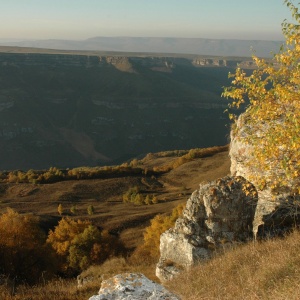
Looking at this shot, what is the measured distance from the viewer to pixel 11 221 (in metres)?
34.5

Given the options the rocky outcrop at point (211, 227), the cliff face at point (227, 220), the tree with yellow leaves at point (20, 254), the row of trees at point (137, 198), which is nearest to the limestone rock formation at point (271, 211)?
the cliff face at point (227, 220)

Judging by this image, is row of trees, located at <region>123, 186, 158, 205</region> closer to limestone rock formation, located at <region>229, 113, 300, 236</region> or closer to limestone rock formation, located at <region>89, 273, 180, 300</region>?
limestone rock formation, located at <region>229, 113, 300, 236</region>

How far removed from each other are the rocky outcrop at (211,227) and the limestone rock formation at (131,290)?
5830 millimetres

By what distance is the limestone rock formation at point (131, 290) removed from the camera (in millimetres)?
7871

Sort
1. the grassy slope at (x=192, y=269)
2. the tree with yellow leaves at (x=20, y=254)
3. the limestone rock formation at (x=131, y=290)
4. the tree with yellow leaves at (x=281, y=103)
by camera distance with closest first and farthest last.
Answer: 1. the limestone rock formation at (x=131, y=290)
2. the grassy slope at (x=192, y=269)
3. the tree with yellow leaves at (x=281, y=103)
4. the tree with yellow leaves at (x=20, y=254)

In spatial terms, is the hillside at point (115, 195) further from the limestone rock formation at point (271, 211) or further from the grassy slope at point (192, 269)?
the limestone rock formation at point (271, 211)

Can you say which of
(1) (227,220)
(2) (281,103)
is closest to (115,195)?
(1) (227,220)

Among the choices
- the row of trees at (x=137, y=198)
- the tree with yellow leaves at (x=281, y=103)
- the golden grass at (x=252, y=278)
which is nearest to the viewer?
the golden grass at (x=252, y=278)

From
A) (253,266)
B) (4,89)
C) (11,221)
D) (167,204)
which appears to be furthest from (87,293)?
(4,89)

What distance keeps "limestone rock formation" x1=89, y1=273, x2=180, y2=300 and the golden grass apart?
Result: 1.85ft

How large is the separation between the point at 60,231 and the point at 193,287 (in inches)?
1303

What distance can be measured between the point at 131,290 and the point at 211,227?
742 centimetres

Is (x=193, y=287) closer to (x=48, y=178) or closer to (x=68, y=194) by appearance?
(x=68, y=194)

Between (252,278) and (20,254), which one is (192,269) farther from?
(20,254)
